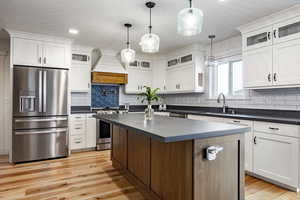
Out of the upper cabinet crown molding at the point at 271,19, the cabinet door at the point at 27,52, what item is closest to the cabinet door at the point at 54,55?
the cabinet door at the point at 27,52

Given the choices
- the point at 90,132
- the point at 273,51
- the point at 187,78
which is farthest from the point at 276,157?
the point at 90,132

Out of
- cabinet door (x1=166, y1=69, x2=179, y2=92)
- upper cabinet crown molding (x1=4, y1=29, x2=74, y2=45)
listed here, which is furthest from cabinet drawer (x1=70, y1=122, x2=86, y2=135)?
cabinet door (x1=166, y1=69, x2=179, y2=92)

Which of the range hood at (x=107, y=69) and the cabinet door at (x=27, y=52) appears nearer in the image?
the cabinet door at (x=27, y=52)

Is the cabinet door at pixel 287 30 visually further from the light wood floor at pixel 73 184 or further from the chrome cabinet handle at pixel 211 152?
the chrome cabinet handle at pixel 211 152

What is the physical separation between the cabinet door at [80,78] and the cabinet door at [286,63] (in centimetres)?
393

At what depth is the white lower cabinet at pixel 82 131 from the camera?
428cm

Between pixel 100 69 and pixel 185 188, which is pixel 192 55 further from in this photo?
pixel 185 188

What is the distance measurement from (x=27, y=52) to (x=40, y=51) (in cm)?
23

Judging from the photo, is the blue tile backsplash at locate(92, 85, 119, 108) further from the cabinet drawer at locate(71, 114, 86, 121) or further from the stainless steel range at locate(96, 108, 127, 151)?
the cabinet drawer at locate(71, 114, 86, 121)

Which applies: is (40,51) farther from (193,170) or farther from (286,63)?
(286,63)

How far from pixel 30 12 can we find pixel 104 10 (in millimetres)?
1170

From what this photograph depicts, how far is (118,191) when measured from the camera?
8.05 feet

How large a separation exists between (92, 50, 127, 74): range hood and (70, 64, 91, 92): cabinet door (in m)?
0.21

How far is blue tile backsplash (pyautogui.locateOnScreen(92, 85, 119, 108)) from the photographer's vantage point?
5.06 m
